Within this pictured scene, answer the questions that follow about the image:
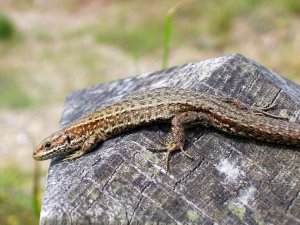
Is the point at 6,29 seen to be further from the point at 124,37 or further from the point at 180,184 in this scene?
the point at 180,184

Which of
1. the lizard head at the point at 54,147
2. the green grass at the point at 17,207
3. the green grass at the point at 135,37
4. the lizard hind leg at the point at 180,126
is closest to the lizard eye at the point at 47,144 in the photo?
the lizard head at the point at 54,147

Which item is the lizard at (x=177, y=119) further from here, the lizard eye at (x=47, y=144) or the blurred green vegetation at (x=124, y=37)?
the blurred green vegetation at (x=124, y=37)

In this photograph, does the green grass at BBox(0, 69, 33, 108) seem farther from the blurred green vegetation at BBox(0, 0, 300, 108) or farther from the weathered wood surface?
the weathered wood surface

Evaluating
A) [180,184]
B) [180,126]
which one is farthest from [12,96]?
[180,184]

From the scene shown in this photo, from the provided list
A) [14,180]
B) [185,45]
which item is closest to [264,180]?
[14,180]

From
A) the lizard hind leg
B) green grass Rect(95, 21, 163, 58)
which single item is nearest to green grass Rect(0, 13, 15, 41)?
green grass Rect(95, 21, 163, 58)

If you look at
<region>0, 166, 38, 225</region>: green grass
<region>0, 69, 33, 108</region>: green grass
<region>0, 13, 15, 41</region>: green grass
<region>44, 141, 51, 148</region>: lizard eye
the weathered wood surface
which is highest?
the weathered wood surface

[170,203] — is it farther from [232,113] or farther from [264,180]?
[232,113]
